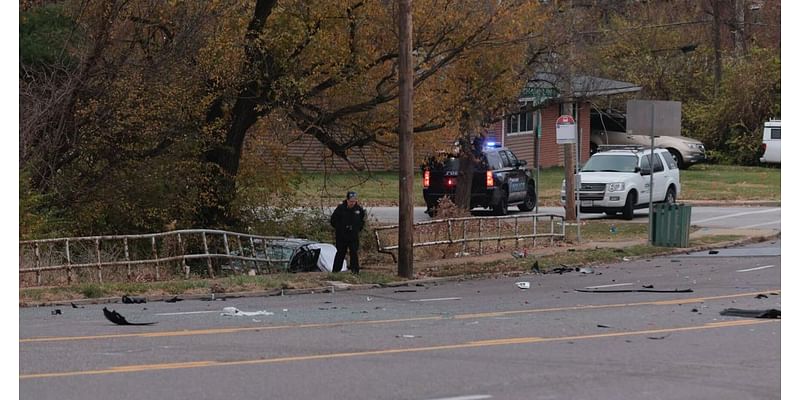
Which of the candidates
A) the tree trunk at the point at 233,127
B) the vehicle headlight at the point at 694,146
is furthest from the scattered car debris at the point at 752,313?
the vehicle headlight at the point at 694,146

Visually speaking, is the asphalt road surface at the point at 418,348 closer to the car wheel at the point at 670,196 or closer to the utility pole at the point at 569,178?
the utility pole at the point at 569,178

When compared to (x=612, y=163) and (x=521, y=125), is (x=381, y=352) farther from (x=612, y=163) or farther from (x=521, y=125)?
(x=521, y=125)

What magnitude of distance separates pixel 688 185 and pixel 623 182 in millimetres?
13346

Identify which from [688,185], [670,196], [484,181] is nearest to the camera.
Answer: [484,181]

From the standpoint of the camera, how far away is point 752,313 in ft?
51.0

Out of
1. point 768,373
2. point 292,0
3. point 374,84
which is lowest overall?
point 768,373

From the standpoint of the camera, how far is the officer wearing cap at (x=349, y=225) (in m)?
20.9

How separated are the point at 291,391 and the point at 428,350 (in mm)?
2725

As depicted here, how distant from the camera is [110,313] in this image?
47.5 feet

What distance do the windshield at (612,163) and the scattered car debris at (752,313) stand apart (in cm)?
1814

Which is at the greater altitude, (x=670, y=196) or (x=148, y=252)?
(x=670, y=196)

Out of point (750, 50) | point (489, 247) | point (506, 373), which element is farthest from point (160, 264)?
point (750, 50)

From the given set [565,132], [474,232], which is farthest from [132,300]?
[565,132]

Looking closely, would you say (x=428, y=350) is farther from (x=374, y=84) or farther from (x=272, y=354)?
(x=374, y=84)
